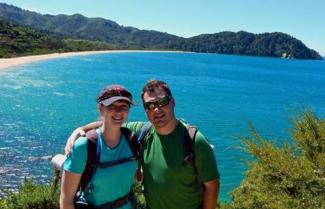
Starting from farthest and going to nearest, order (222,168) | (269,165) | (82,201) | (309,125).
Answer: (222,168), (309,125), (269,165), (82,201)

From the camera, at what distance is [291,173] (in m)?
7.90

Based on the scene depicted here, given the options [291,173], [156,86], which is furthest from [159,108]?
[291,173]

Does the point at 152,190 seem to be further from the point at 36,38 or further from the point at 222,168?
the point at 36,38

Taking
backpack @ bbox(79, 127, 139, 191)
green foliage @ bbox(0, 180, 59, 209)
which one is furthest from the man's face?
green foliage @ bbox(0, 180, 59, 209)

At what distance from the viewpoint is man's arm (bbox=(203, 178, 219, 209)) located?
4.10 meters

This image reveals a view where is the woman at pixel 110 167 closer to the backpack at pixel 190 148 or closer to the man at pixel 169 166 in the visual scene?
the man at pixel 169 166

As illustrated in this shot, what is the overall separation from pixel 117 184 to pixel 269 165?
5.09m

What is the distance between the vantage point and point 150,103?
13.8ft

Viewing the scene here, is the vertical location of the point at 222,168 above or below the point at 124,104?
below

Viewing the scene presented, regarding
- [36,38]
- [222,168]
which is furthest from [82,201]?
[36,38]

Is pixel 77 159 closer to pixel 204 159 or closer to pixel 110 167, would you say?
pixel 110 167

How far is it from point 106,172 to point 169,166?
58 cm

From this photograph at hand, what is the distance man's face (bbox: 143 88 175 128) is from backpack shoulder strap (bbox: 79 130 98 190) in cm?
58

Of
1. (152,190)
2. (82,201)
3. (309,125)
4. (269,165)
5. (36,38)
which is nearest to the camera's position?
(82,201)
